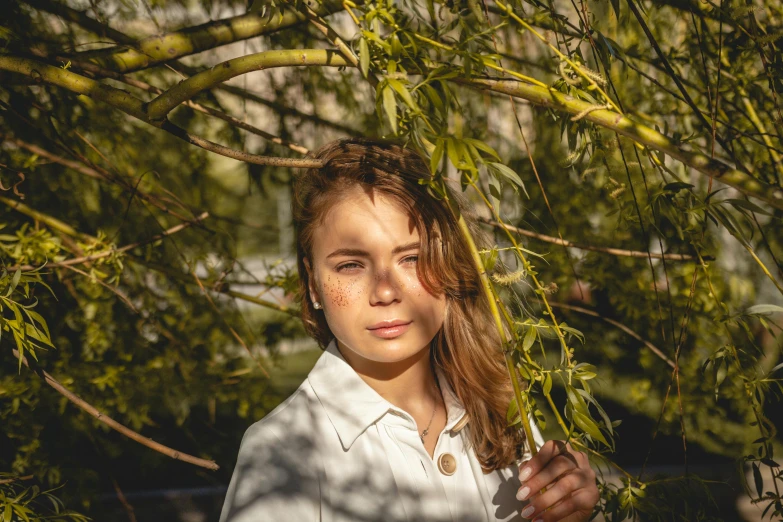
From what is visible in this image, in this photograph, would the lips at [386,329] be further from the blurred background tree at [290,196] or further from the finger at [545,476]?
the finger at [545,476]

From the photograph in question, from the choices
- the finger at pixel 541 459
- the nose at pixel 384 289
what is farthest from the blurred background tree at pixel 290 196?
the nose at pixel 384 289

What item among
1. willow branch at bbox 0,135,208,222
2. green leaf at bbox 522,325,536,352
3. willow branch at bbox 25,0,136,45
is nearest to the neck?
green leaf at bbox 522,325,536,352

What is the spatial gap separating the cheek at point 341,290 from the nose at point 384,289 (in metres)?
0.04

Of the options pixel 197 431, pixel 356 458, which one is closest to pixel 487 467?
pixel 356 458

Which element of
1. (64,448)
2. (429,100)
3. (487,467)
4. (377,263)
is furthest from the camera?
(64,448)

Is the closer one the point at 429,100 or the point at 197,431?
the point at 429,100

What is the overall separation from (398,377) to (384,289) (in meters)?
0.29

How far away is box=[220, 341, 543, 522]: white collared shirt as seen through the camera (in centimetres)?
135

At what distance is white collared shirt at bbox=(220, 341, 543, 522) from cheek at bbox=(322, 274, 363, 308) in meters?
0.17

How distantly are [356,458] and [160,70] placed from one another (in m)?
2.10

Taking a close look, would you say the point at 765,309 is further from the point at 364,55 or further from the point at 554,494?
the point at 364,55

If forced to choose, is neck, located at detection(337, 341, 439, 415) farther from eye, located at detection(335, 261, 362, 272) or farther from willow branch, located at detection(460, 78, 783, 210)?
willow branch, located at detection(460, 78, 783, 210)

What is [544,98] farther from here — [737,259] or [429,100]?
[737,259]

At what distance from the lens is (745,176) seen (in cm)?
115
